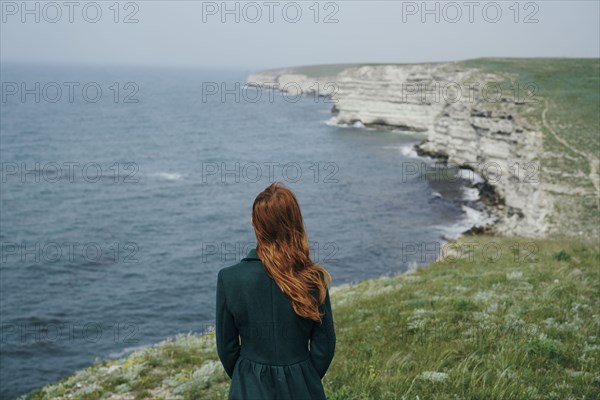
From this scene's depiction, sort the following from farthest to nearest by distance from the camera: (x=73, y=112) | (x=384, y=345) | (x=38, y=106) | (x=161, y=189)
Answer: (x=38, y=106)
(x=73, y=112)
(x=161, y=189)
(x=384, y=345)

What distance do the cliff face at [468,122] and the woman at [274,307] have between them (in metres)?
37.7

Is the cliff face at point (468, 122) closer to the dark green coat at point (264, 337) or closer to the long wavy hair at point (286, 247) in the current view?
the dark green coat at point (264, 337)

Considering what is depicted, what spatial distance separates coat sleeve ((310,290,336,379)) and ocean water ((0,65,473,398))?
23.0m

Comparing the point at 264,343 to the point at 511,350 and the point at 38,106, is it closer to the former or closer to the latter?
the point at 511,350

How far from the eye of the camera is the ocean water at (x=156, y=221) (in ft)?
98.7

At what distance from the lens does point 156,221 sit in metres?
49.2

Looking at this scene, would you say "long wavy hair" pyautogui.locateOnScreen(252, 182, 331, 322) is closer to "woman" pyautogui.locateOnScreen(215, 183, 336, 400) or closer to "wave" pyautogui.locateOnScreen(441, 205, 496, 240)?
"woman" pyautogui.locateOnScreen(215, 183, 336, 400)

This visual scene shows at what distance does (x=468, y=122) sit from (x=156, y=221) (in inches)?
1548

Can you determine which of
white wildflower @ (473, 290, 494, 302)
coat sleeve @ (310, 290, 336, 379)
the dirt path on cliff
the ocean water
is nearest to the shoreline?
the dirt path on cliff

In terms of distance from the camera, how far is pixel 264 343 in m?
4.57

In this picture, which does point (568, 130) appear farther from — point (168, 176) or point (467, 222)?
point (168, 176)

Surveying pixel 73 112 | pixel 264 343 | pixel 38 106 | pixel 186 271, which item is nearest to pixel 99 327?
pixel 186 271

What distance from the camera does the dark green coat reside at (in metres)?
4.49

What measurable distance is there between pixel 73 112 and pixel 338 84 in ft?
218
